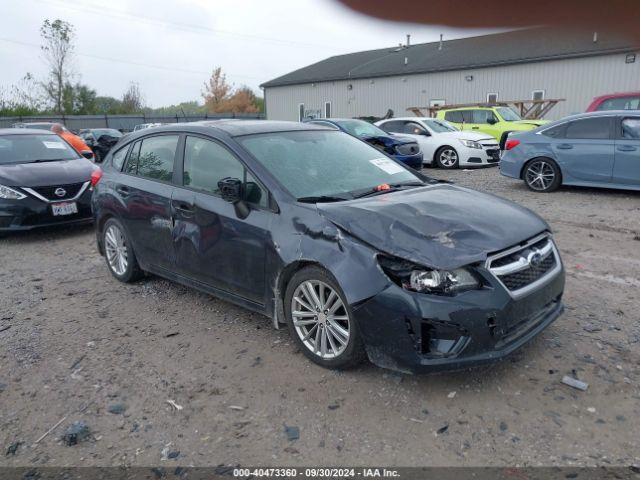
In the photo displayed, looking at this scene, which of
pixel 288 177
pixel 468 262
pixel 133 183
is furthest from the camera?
pixel 133 183

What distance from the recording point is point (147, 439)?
273cm

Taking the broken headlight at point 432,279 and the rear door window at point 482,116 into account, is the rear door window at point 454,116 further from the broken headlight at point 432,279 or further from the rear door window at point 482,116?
the broken headlight at point 432,279

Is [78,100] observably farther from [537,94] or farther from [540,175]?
[540,175]

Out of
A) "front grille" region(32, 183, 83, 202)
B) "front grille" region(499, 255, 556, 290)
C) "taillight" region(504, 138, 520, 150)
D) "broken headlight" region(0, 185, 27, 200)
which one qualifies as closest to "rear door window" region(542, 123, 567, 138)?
"taillight" region(504, 138, 520, 150)

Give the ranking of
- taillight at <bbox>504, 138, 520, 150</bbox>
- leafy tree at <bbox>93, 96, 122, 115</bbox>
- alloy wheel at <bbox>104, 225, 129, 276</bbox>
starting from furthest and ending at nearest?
leafy tree at <bbox>93, 96, 122, 115</bbox> < taillight at <bbox>504, 138, 520, 150</bbox> < alloy wheel at <bbox>104, 225, 129, 276</bbox>

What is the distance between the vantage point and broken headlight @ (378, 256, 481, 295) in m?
2.83

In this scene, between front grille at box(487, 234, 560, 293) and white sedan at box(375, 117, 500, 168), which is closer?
front grille at box(487, 234, 560, 293)

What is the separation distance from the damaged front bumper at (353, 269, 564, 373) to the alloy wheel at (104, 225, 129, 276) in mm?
2986

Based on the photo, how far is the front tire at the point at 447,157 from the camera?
44.8ft

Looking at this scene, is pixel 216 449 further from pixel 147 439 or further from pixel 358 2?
pixel 358 2

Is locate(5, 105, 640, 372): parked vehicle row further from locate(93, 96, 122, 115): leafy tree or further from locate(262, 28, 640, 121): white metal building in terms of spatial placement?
locate(93, 96, 122, 115): leafy tree

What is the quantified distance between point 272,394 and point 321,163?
1806 millimetres

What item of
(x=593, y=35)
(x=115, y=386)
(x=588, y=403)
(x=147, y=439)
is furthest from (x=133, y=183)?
(x=593, y=35)

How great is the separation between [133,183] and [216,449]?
2.87 metres
